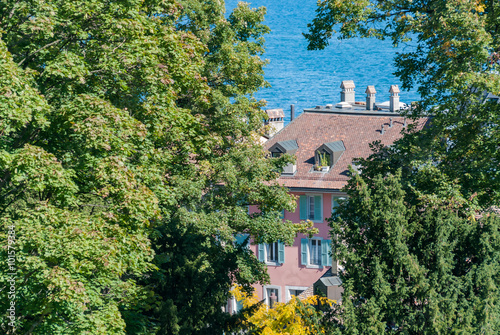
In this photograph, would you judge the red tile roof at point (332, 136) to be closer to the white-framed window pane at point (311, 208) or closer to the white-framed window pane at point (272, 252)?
the white-framed window pane at point (311, 208)

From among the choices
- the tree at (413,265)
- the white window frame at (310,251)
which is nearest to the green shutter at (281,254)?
the white window frame at (310,251)

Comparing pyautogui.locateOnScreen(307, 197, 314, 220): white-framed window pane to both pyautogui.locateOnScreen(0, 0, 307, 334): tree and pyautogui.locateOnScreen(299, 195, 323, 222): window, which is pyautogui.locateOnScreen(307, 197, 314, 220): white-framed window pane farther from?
pyautogui.locateOnScreen(0, 0, 307, 334): tree

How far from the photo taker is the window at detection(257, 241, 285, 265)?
49.4 m

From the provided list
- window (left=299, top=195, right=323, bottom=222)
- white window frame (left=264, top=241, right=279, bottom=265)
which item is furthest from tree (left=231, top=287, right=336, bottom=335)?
white window frame (left=264, top=241, right=279, bottom=265)

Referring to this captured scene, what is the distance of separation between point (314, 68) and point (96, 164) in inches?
4073

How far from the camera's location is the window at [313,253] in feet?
158

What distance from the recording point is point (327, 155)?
48.4 metres

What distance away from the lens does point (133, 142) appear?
A: 16172mm

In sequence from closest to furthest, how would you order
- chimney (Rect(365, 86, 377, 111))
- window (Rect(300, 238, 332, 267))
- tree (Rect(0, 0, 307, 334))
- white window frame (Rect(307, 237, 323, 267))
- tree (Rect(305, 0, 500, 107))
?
1. tree (Rect(0, 0, 307, 334))
2. tree (Rect(305, 0, 500, 107))
3. window (Rect(300, 238, 332, 267))
4. white window frame (Rect(307, 237, 323, 267))
5. chimney (Rect(365, 86, 377, 111))

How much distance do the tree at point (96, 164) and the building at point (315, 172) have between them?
84.9 ft

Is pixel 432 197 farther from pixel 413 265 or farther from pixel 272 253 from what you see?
→ pixel 272 253

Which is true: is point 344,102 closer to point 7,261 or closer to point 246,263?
point 246,263

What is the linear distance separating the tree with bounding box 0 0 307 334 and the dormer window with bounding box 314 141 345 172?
26.3 meters

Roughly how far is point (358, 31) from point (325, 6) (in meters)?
1.19
